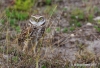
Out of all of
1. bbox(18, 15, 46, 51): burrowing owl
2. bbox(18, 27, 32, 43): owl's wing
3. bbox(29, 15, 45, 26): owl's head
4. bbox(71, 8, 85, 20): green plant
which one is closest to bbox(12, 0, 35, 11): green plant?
bbox(71, 8, 85, 20): green plant

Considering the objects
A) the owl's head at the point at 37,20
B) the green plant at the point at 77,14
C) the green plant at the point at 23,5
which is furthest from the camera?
the green plant at the point at 23,5

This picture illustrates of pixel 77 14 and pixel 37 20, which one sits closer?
pixel 37 20

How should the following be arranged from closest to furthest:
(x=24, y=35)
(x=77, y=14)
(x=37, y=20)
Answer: (x=37, y=20)
(x=24, y=35)
(x=77, y=14)

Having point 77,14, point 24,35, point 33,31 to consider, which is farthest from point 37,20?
point 77,14


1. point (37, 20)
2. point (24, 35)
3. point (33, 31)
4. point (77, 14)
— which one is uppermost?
point (37, 20)

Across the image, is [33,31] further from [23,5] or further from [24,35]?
[23,5]

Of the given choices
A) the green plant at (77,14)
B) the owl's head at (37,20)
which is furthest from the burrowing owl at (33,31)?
the green plant at (77,14)

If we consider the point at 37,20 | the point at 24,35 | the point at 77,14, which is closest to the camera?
the point at 37,20

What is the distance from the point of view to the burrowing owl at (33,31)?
6684 millimetres

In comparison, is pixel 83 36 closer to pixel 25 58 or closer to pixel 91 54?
pixel 91 54

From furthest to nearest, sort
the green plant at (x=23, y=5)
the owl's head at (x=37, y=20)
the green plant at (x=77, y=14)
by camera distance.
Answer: the green plant at (x=23, y=5)
the green plant at (x=77, y=14)
the owl's head at (x=37, y=20)

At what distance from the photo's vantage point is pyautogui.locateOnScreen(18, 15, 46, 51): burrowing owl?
263 inches

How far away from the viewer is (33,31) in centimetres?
674

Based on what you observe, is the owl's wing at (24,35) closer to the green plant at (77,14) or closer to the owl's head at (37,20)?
the owl's head at (37,20)
